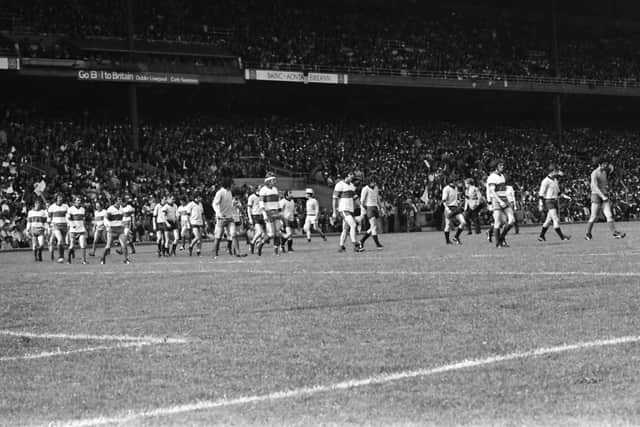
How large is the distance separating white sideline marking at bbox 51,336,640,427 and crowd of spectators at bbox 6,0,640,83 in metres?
44.5

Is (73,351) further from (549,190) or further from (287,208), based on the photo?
(287,208)

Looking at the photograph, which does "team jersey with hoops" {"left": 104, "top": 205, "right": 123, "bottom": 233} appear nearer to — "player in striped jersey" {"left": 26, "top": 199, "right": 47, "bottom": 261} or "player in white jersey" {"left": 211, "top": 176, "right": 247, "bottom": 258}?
"player in white jersey" {"left": 211, "top": 176, "right": 247, "bottom": 258}

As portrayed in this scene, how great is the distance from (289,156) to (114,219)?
27.1 meters

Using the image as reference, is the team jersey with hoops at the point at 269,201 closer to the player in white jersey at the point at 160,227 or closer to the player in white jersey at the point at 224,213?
the player in white jersey at the point at 224,213

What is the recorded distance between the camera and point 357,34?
202 feet

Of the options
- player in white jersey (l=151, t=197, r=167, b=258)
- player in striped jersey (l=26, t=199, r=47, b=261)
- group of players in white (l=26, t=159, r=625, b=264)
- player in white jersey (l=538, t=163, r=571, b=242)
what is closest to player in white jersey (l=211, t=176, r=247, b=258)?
group of players in white (l=26, t=159, r=625, b=264)

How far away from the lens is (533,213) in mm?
53188

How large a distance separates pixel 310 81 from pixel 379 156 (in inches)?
213

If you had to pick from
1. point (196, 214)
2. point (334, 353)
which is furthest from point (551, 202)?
point (334, 353)

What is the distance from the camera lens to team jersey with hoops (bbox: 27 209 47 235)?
2988 centimetres

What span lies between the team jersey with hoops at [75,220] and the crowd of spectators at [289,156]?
1118 centimetres

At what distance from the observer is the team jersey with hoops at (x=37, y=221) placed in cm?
2988

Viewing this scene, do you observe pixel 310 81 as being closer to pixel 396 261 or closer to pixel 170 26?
pixel 170 26

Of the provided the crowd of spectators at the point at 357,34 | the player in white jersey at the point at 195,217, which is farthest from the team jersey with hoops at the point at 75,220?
the crowd of spectators at the point at 357,34
